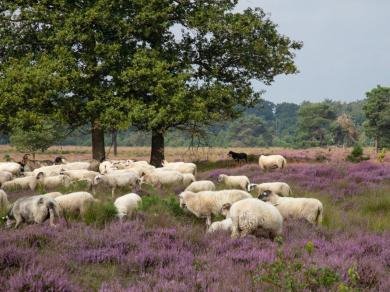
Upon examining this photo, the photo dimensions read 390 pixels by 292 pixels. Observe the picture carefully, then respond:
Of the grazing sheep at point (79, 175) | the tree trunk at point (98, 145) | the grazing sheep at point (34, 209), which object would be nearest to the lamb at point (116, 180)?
the grazing sheep at point (79, 175)

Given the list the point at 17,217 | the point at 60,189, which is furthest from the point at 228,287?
the point at 60,189

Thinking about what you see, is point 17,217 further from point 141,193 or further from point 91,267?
point 141,193

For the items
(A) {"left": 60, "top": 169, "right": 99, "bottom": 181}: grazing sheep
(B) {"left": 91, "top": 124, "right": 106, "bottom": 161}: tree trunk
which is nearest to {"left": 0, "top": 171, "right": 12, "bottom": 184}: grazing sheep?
(A) {"left": 60, "top": 169, "right": 99, "bottom": 181}: grazing sheep

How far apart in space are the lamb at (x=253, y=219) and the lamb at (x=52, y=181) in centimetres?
965

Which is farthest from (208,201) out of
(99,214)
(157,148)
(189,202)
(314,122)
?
(314,122)

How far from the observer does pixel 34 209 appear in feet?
30.7

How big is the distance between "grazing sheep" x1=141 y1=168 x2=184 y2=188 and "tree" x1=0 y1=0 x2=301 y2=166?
454 cm

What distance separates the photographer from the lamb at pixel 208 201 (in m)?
10.9

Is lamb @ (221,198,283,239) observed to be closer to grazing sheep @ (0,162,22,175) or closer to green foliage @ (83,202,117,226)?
green foliage @ (83,202,117,226)

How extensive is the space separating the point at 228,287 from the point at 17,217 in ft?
18.7

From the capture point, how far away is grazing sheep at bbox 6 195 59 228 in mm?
9336

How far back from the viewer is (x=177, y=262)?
668 cm

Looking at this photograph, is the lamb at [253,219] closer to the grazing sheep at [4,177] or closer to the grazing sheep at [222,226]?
the grazing sheep at [222,226]

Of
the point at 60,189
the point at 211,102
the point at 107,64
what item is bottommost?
the point at 60,189
